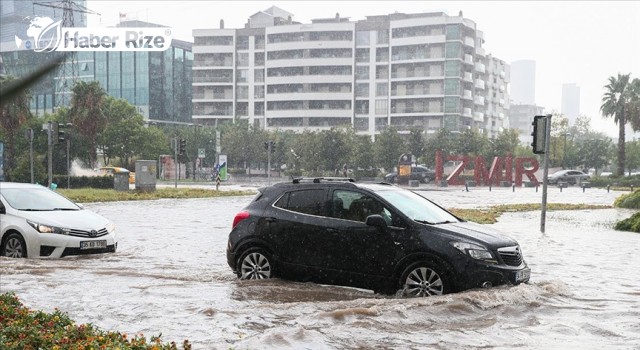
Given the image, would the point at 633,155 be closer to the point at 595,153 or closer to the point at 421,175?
the point at 595,153

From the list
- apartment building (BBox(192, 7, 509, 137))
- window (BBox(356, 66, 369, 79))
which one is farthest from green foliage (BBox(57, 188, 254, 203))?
window (BBox(356, 66, 369, 79))

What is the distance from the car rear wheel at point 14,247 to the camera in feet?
37.6

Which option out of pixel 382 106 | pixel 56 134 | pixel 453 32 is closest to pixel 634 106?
pixel 453 32

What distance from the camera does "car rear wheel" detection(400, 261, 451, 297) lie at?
7887mm

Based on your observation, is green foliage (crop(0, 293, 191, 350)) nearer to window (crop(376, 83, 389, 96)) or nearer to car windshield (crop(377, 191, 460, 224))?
car windshield (crop(377, 191, 460, 224))

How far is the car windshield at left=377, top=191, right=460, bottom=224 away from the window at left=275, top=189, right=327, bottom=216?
791 millimetres

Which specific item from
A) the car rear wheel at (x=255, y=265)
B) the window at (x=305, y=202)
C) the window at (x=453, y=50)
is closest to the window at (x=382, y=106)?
the window at (x=453, y=50)

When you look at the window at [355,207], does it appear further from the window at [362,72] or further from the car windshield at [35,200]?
the window at [362,72]

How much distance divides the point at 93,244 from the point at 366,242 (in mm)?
5614

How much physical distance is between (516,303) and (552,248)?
23.0 feet

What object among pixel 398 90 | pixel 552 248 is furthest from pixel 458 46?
pixel 552 248

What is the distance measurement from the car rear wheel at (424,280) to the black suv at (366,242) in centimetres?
1

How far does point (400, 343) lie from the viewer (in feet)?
21.0

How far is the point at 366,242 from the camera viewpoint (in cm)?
832
